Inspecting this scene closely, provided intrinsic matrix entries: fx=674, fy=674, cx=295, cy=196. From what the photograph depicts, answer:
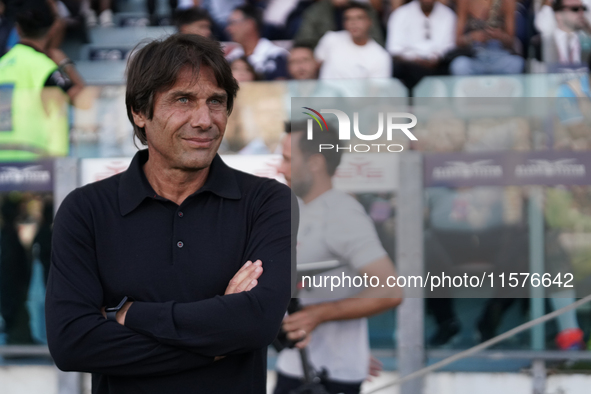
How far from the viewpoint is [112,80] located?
3678 mm

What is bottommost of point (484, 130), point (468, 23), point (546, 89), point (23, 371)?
point (23, 371)

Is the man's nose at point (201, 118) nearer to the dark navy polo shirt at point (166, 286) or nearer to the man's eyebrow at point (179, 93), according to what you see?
the man's eyebrow at point (179, 93)

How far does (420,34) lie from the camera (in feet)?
12.4

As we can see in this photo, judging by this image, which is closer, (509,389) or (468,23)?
(509,389)

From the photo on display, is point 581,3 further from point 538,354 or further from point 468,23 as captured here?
point 538,354

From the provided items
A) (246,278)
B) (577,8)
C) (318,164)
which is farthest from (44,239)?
(577,8)

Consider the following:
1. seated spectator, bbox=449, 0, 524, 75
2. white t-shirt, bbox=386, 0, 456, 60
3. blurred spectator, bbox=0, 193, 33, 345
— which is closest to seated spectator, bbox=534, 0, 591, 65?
seated spectator, bbox=449, 0, 524, 75

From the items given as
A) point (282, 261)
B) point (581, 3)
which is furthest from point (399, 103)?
point (282, 261)

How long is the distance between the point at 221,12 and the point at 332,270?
1.86 m

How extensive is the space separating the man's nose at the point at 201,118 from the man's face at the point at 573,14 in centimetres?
255

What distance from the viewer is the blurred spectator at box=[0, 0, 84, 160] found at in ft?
11.8

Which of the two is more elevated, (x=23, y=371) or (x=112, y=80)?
(x=112, y=80)

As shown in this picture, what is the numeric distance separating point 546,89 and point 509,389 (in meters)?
1.45

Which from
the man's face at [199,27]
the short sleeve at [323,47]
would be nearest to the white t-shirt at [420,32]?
the short sleeve at [323,47]
